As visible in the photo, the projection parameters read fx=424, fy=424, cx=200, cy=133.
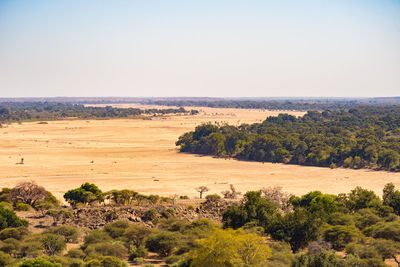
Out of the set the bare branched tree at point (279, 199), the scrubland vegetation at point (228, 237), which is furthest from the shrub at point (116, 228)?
the bare branched tree at point (279, 199)

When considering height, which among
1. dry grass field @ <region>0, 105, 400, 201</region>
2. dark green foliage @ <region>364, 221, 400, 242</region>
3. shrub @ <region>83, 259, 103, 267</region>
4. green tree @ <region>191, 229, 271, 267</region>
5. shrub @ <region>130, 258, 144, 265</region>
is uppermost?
green tree @ <region>191, 229, 271, 267</region>

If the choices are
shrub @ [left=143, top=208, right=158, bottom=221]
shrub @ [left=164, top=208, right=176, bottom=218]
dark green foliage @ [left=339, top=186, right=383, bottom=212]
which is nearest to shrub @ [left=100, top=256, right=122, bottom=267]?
shrub @ [left=143, top=208, right=158, bottom=221]

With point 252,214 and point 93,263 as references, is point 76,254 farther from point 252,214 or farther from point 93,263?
point 252,214

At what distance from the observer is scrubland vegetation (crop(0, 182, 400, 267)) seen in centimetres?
2105

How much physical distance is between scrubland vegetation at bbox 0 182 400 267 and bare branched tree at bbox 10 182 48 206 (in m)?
0.16

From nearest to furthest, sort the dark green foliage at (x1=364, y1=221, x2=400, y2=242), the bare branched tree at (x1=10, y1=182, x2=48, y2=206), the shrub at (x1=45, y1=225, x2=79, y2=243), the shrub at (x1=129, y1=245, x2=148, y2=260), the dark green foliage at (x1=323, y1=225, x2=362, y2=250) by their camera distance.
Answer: the shrub at (x1=129, y1=245, x2=148, y2=260) < the dark green foliage at (x1=364, y1=221, x2=400, y2=242) < the dark green foliage at (x1=323, y1=225, x2=362, y2=250) < the shrub at (x1=45, y1=225, x2=79, y2=243) < the bare branched tree at (x1=10, y1=182, x2=48, y2=206)

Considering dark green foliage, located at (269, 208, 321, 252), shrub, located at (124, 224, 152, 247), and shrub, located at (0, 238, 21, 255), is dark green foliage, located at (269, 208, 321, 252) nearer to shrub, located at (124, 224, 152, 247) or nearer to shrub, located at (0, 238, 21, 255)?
shrub, located at (124, 224, 152, 247)

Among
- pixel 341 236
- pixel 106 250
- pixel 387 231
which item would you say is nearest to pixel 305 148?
pixel 341 236

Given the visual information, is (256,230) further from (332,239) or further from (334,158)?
(334,158)

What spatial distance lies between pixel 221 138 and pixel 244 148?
6.60 meters

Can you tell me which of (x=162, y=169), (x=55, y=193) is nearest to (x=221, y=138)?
(x=162, y=169)

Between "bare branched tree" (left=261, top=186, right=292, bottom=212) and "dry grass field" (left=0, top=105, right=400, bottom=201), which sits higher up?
"bare branched tree" (left=261, top=186, right=292, bottom=212)

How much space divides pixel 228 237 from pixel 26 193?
24.8 m

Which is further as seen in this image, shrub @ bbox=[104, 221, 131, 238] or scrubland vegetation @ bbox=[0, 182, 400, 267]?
shrub @ bbox=[104, 221, 131, 238]
